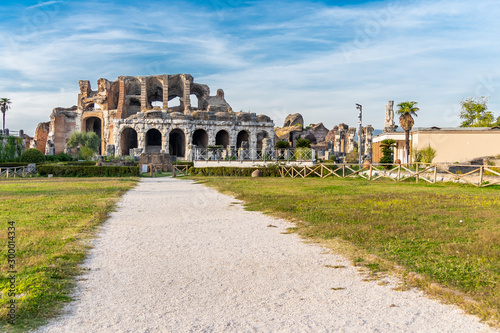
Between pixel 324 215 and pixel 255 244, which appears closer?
pixel 255 244

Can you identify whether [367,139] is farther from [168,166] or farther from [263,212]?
[263,212]

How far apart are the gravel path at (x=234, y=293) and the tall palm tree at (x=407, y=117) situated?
1237 inches

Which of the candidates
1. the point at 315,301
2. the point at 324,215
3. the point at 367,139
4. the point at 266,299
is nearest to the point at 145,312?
the point at 266,299

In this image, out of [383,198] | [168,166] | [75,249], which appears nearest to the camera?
[75,249]

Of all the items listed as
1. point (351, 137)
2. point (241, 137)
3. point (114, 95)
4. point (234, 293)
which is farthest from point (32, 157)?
point (351, 137)

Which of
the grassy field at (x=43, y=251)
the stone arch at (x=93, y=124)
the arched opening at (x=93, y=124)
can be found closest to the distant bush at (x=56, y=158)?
the stone arch at (x=93, y=124)

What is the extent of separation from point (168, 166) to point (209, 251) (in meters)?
31.7

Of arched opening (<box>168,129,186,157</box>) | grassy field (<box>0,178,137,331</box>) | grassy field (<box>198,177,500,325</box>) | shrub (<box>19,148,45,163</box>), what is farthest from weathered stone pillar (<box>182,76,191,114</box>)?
grassy field (<box>198,177,500,325</box>)

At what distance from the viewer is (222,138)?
185 ft

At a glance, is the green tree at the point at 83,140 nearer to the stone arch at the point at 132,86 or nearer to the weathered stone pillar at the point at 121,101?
the weathered stone pillar at the point at 121,101

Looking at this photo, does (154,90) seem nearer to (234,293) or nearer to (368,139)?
(368,139)

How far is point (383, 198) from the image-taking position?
13.5 metres

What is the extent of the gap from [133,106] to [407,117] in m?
40.9

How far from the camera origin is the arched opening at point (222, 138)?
5509 cm
